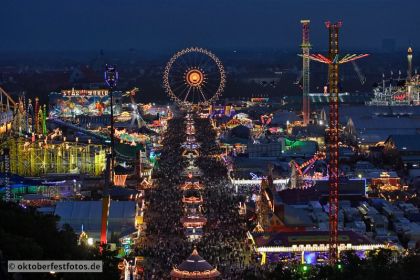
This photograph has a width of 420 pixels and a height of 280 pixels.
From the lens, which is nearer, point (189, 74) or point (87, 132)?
point (87, 132)

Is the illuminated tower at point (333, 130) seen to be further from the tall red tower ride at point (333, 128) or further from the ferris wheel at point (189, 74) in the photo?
the ferris wheel at point (189, 74)

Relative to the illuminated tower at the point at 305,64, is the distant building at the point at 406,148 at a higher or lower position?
lower

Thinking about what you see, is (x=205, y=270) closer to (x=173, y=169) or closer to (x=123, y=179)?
(x=123, y=179)

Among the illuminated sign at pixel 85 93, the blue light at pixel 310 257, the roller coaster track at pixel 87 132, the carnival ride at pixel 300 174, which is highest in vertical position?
the illuminated sign at pixel 85 93

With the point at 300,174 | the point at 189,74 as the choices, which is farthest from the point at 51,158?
the point at 189,74

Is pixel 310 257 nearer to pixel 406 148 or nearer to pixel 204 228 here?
pixel 204 228

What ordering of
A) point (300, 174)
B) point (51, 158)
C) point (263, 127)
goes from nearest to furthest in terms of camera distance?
point (300, 174), point (51, 158), point (263, 127)

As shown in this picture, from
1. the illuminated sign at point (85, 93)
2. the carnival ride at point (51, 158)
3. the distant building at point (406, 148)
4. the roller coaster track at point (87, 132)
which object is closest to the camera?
the carnival ride at point (51, 158)

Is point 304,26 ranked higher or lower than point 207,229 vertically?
higher

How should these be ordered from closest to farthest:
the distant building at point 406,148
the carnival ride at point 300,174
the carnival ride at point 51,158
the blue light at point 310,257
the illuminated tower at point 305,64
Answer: the blue light at point 310,257 → the carnival ride at point 300,174 → the carnival ride at point 51,158 → the distant building at point 406,148 → the illuminated tower at point 305,64

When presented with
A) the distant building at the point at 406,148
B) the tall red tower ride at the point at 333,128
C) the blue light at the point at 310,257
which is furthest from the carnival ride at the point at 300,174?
the tall red tower ride at the point at 333,128

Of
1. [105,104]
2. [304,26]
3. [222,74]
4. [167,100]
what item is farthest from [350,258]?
[167,100]
